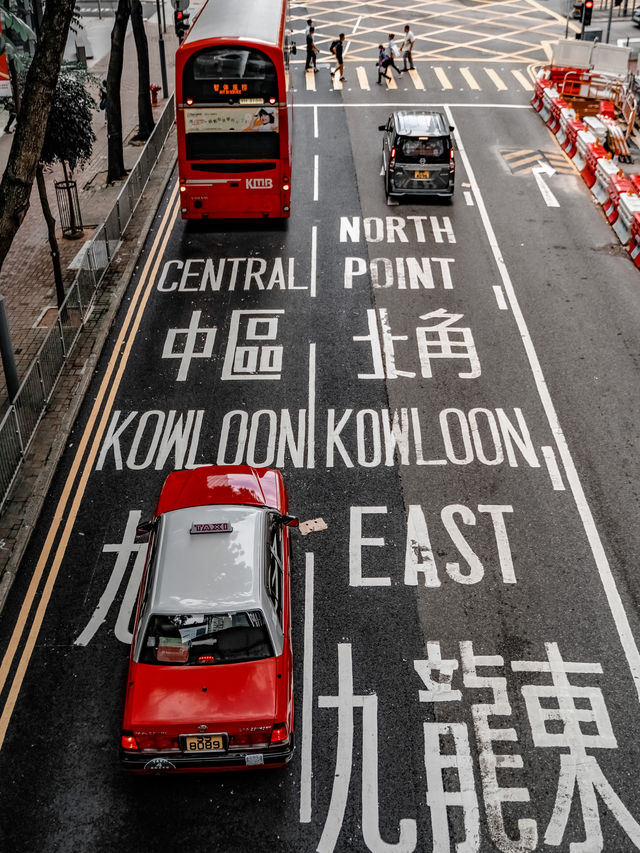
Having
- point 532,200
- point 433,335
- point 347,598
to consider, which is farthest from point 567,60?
point 347,598

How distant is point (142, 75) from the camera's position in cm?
2639

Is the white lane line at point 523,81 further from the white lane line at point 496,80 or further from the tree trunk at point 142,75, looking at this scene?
the tree trunk at point 142,75

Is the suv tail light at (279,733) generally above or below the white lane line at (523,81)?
above

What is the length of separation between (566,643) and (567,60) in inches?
1053

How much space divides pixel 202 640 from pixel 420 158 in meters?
16.5

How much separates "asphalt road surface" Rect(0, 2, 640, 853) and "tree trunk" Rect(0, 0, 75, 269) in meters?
3.89

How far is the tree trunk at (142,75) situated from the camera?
26.0 m

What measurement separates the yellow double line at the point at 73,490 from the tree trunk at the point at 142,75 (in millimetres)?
8700

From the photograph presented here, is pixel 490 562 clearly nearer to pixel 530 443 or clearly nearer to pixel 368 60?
pixel 530 443

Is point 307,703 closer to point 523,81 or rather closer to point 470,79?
point 470,79

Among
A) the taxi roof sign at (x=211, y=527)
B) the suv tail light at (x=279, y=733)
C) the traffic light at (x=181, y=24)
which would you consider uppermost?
the traffic light at (x=181, y=24)

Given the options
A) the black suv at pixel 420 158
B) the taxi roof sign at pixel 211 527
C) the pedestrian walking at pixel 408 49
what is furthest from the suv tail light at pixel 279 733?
the pedestrian walking at pixel 408 49

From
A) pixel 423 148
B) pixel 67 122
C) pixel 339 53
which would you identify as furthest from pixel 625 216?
pixel 339 53

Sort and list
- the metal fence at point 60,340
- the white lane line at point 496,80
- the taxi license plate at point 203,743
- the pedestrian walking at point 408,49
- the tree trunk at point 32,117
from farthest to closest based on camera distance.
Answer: the pedestrian walking at point 408,49, the white lane line at point 496,80, the metal fence at point 60,340, the tree trunk at point 32,117, the taxi license plate at point 203,743
